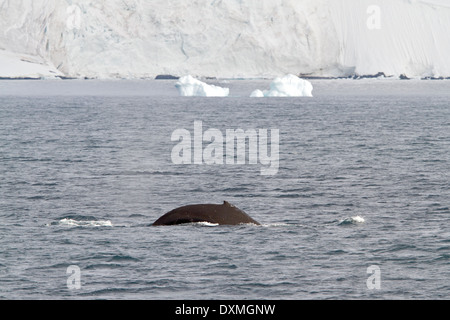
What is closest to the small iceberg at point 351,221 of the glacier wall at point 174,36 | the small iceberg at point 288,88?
the small iceberg at point 288,88

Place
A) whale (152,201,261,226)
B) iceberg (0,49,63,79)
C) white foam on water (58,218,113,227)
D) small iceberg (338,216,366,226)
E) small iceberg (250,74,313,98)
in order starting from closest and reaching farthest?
whale (152,201,261,226) < white foam on water (58,218,113,227) < small iceberg (338,216,366,226) < small iceberg (250,74,313,98) < iceberg (0,49,63,79)

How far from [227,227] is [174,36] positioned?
141 m

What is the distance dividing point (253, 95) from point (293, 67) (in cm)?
4193

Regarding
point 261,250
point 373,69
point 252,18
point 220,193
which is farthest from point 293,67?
point 261,250

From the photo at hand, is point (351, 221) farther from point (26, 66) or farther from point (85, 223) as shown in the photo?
point (26, 66)

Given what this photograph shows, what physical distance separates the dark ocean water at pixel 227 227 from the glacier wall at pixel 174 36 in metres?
96.2

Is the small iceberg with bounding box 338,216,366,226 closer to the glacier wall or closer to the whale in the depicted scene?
the whale

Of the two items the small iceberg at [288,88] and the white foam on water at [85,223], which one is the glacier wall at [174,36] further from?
the white foam on water at [85,223]

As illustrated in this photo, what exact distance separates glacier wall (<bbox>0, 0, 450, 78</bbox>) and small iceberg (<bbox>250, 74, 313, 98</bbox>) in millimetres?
31182

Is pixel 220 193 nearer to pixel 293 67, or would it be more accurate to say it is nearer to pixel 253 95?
pixel 253 95

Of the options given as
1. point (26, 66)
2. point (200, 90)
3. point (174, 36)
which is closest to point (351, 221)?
point (200, 90)

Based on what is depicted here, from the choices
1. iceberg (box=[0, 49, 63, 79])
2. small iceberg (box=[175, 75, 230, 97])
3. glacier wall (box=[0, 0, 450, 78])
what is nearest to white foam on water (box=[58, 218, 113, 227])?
small iceberg (box=[175, 75, 230, 97])

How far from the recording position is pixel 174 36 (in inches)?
6250

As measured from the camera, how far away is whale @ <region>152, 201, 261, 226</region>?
21.2 m
